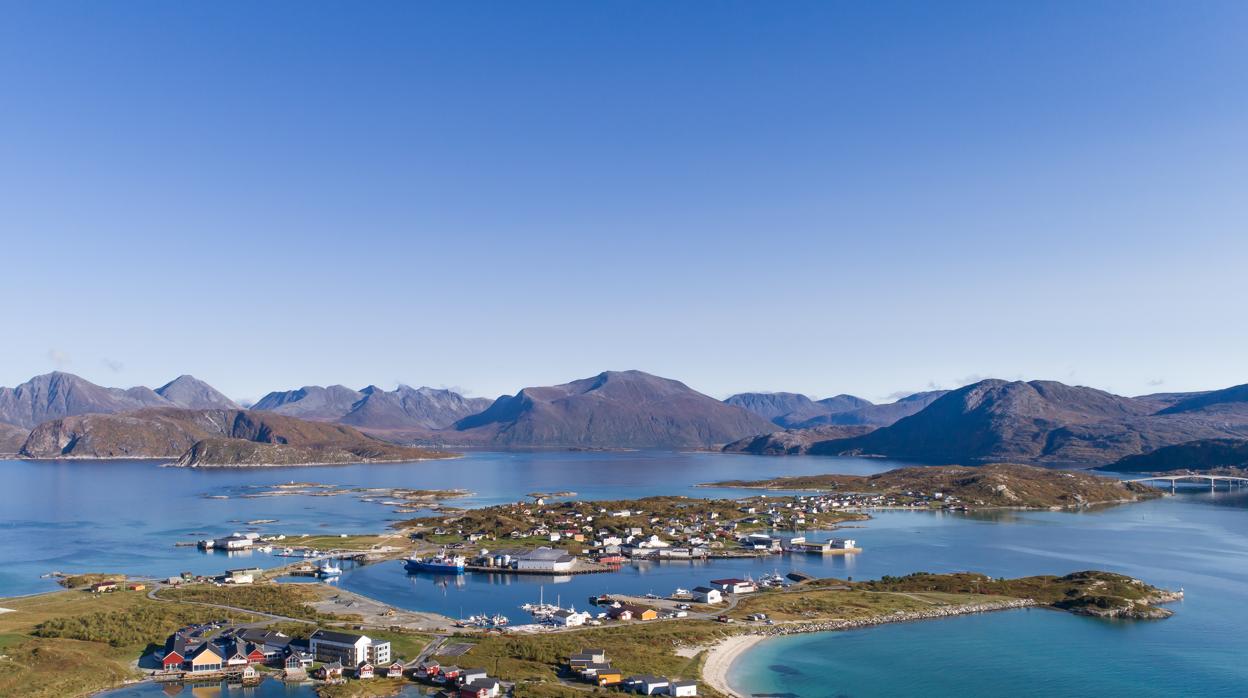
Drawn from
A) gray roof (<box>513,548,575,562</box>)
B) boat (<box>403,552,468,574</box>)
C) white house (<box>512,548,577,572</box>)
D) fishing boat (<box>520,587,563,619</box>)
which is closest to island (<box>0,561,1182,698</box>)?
fishing boat (<box>520,587,563,619</box>)

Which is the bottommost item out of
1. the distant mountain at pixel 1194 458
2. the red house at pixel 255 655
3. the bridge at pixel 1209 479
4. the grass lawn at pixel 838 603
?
the grass lawn at pixel 838 603

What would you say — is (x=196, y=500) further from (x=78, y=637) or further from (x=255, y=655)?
(x=255, y=655)

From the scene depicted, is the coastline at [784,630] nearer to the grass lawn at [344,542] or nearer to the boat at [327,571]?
the boat at [327,571]

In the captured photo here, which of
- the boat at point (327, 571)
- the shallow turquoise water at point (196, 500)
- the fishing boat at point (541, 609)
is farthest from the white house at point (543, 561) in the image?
the shallow turquoise water at point (196, 500)

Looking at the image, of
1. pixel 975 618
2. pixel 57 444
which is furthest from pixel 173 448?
pixel 975 618

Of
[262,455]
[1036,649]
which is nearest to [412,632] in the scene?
[1036,649]

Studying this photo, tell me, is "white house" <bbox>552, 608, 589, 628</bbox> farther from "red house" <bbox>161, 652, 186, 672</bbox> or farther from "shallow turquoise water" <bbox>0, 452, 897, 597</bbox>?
"shallow turquoise water" <bbox>0, 452, 897, 597</bbox>
